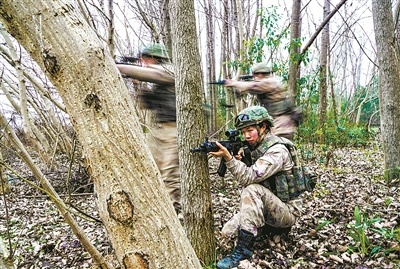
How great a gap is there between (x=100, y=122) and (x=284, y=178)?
2180 mm

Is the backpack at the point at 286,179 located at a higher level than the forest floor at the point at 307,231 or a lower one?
higher

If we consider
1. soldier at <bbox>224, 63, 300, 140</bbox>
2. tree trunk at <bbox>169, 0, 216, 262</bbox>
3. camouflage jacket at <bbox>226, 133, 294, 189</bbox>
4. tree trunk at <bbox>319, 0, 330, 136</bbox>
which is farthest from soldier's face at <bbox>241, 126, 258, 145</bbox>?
tree trunk at <bbox>319, 0, 330, 136</bbox>

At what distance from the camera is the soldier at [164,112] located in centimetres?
353

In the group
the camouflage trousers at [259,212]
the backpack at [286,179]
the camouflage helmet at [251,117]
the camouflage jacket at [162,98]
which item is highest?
the camouflage jacket at [162,98]

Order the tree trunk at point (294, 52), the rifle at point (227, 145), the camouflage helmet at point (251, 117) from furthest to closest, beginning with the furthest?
1. the tree trunk at point (294, 52)
2. the camouflage helmet at point (251, 117)
3. the rifle at point (227, 145)

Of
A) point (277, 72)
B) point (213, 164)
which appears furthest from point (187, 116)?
point (277, 72)

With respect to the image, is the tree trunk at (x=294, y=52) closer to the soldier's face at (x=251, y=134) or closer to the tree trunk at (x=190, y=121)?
the soldier's face at (x=251, y=134)

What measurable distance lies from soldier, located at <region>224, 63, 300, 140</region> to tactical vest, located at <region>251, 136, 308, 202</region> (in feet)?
3.29

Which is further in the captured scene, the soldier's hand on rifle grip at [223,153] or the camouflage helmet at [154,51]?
the camouflage helmet at [154,51]

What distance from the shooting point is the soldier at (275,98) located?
3.84 meters

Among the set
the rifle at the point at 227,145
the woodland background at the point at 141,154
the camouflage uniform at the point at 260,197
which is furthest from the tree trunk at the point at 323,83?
the rifle at the point at 227,145

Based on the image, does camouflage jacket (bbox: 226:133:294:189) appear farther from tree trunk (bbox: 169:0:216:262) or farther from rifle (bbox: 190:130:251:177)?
tree trunk (bbox: 169:0:216:262)

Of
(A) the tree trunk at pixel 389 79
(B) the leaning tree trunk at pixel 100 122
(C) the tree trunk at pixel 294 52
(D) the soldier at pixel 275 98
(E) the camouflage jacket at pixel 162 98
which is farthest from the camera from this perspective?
(C) the tree trunk at pixel 294 52

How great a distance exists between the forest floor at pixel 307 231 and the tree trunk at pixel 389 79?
420 mm
